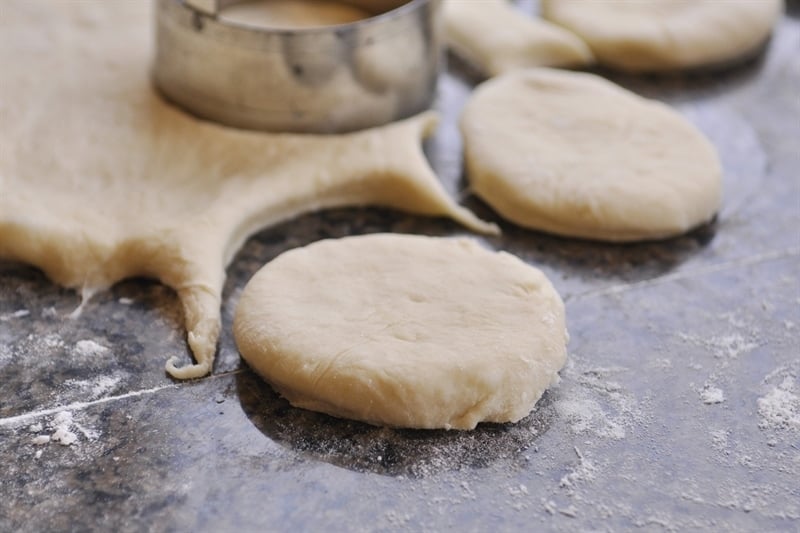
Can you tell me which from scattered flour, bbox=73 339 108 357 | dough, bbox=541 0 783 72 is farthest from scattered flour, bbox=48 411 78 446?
dough, bbox=541 0 783 72

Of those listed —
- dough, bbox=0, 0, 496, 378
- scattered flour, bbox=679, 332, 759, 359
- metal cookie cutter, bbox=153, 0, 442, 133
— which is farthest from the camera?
metal cookie cutter, bbox=153, 0, 442, 133

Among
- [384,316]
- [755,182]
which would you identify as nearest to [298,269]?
[384,316]

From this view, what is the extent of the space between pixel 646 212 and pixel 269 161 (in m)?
0.95

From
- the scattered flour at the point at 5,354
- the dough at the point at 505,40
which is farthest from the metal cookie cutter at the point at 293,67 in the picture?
the scattered flour at the point at 5,354

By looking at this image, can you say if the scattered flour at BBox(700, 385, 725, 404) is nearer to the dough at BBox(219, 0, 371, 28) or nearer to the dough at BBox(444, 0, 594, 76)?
the dough at BBox(444, 0, 594, 76)

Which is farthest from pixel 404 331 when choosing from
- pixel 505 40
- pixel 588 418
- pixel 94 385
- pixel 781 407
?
pixel 505 40

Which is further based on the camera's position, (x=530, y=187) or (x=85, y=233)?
(x=530, y=187)

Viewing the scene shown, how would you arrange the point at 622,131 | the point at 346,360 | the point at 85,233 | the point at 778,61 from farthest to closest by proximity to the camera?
the point at 778,61
the point at 622,131
the point at 85,233
the point at 346,360

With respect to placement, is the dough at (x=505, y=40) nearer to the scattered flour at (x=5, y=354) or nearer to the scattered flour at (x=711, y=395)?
the scattered flour at (x=711, y=395)

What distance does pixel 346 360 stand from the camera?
1855 millimetres

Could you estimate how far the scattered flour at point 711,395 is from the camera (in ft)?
6.44

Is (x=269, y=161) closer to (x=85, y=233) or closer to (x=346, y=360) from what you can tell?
(x=85, y=233)

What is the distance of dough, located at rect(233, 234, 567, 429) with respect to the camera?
183 cm

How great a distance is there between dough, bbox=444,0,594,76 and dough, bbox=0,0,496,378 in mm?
446
